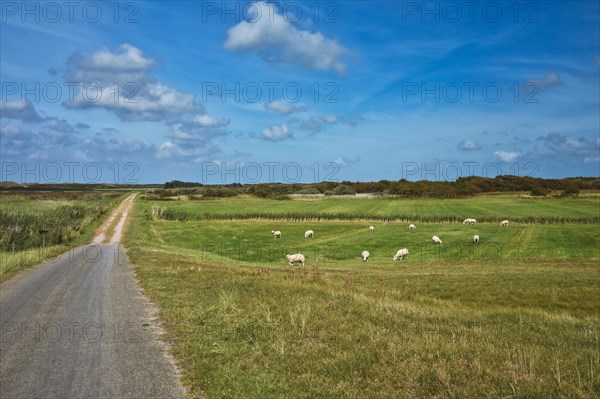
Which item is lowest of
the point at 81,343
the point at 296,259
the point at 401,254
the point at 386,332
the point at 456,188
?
the point at 401,254

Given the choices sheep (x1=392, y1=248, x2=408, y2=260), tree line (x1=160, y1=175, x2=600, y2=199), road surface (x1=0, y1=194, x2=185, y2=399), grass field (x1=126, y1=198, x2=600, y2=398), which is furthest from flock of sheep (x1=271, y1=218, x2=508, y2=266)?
tree line (x1=160, y1=175, x2=600, y2=199)

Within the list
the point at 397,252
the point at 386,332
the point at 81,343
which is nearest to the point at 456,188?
the point at 397,252

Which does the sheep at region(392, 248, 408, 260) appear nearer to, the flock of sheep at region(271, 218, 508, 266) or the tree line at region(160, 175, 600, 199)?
the flock of sheep at region(271, 218, 508, 266)

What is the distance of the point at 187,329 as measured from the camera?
479 inches

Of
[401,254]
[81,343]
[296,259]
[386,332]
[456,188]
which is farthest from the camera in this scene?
[456,188]

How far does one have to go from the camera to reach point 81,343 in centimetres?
1129

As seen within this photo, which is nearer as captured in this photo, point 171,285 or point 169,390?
point 169,390

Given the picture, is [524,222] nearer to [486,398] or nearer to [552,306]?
[552,306]

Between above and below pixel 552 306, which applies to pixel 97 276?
above

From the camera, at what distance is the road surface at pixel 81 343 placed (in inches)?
337

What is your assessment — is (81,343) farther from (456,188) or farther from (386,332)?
(456,188)

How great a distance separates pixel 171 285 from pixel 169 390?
1100 cm

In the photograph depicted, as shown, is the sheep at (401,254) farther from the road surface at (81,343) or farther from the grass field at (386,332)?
the road surface at (81,343)

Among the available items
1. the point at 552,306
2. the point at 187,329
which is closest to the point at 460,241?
the point at 552,306
